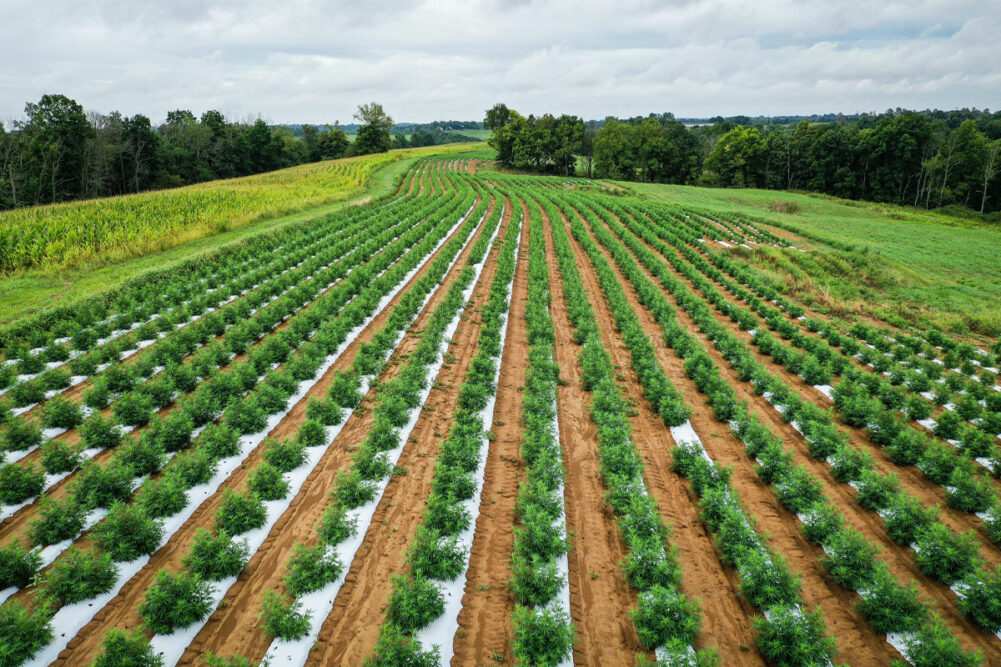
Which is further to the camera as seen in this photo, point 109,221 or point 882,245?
point 882,245

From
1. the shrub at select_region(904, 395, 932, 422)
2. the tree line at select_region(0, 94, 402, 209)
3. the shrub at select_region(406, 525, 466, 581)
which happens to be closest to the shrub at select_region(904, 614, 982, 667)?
the shrub at select_region(406, 525, 466, 581)

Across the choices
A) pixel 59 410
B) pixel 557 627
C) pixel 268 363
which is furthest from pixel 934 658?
pixel 59 410

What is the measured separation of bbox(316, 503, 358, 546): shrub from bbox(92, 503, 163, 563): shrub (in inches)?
78.6

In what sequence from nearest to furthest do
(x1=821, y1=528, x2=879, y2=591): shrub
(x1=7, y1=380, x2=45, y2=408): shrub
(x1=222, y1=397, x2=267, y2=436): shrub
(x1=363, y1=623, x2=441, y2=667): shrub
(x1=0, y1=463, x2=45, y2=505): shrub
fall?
(x1=363, y1=623, x2=441, y2=667): shrub < (x1=821, y1=528, x2=879, y2=591): shrub < (x1=0, y1=463, x2=45, y2=505): shrub < (x1=222, y1=397, x2=267, y2=436): shrub < (x1=7, y1=380, x2=45, y2=408): shrub

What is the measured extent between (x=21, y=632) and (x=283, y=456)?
3270 millimetres

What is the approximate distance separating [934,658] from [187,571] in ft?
27.0

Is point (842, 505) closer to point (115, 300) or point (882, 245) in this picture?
point (115, 300)

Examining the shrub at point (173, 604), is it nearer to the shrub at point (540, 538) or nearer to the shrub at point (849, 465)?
the shrub at point (540, 538)

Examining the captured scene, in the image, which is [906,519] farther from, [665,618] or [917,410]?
[917,410]

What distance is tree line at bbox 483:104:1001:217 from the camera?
57.1 m

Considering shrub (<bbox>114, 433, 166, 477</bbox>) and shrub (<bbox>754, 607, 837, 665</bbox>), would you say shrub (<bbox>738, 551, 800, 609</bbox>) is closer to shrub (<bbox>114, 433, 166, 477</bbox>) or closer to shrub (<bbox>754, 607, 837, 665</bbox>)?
shrub (<bbox>754, 607, 837, 665</bbox>)

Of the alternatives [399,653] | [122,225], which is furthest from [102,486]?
[122,225]

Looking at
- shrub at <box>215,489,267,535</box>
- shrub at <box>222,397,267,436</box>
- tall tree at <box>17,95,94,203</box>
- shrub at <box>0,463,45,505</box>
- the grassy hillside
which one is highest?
tall tree at <box>17,95,94,203</box>

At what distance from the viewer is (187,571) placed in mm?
5191
